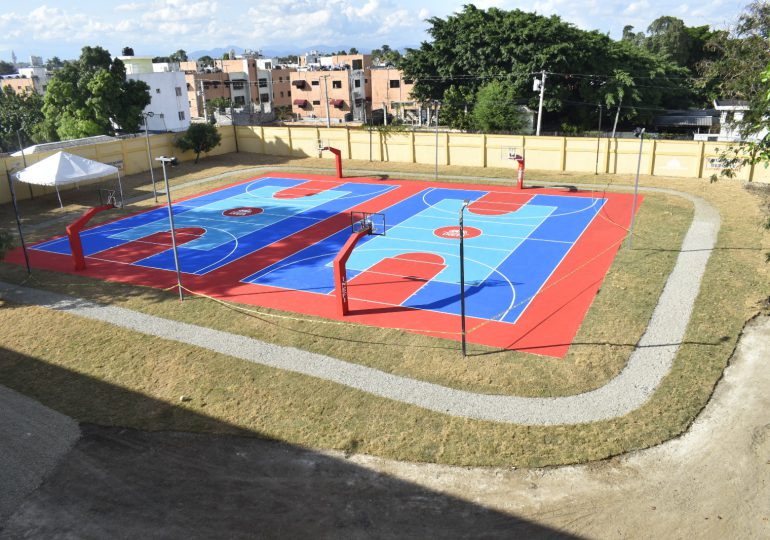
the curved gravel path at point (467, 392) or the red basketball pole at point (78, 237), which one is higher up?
the red basketball pole at point (78, 237)

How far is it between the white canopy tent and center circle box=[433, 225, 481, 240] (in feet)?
70.9

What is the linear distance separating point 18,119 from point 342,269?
74929mm

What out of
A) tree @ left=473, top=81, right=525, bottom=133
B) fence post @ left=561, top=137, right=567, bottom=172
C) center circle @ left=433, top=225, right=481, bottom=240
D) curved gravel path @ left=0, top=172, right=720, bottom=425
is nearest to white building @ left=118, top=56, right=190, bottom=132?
tree @ left=473, top=81, right=525, bottom=133

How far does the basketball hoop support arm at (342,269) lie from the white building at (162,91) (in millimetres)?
67985

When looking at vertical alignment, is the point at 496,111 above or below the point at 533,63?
below

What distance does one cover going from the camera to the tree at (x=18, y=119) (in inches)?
2803

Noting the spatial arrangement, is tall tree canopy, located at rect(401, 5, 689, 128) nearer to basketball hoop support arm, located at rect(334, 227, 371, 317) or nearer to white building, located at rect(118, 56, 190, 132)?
white building, located at rect(118, 56, 190, 132)

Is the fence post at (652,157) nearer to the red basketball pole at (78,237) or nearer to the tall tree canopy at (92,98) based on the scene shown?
the red basketball pole at (78,237)

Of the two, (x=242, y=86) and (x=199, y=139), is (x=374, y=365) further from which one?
(x=242, y=86)

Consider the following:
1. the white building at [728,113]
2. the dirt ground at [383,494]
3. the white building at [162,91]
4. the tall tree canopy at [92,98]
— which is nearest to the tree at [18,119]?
the tall tree canopy at [92,98]

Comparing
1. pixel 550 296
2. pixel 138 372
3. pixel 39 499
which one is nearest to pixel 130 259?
pixel 138 372

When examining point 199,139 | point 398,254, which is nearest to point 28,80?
point 199,139

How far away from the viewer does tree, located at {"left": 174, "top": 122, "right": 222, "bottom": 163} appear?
4966 cm

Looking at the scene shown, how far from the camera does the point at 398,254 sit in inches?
1043
